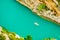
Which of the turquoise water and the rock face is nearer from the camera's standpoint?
the rock face

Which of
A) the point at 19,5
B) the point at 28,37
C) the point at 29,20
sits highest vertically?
the point at 19,5

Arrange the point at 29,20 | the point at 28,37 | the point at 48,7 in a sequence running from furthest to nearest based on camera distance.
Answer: the point at 48,7 < the point at 29,20 < the point at 28,37

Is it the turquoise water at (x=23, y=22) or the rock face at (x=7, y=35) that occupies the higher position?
the turquoise water at (x=23, y=22)

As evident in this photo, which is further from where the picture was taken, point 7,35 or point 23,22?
point 23,22

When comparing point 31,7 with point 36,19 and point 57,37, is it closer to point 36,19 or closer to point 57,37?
point 36,19

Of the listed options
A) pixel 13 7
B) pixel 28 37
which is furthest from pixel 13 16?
pixel 28 37

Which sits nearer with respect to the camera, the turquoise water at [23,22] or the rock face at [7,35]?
the rock face at [7,35]

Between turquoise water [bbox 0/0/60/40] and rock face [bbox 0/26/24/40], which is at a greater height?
turquoise water [bbox 0/0/60/40]

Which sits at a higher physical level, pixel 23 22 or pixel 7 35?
pixel 23 22
